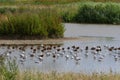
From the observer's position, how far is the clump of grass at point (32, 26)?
23.5m

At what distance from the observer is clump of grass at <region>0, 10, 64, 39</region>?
927 inches

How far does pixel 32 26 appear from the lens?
23.7 m

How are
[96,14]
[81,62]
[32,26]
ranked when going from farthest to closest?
[96,14] < [32,26] < [81,62]

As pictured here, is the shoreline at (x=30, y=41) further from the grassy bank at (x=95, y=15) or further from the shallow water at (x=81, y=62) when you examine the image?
the grassy bank at (x=95, y=15)

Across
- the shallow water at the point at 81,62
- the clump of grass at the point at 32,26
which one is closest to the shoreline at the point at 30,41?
the shallow water at the point at 81,62

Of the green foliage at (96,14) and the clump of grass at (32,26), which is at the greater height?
the clump of grass at (32,26)

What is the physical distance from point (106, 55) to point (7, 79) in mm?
9485

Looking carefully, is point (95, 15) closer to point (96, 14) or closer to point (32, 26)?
point (96, 14)

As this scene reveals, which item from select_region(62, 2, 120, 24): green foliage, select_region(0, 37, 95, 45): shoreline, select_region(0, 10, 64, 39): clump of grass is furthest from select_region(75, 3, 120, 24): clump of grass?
select_region(0, 37, 95, 45): shoreline

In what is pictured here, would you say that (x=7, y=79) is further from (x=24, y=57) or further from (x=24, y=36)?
(x=24, y=36)

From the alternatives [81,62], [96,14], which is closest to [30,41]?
[81,62]

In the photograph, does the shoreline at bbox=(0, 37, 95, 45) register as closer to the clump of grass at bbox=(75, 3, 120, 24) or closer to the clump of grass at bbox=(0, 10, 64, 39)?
the clump of grass at bbox=(0, 10, 64, 39)

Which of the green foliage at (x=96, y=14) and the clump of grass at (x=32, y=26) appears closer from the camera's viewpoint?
the clump of grass at (x=32, y=26)

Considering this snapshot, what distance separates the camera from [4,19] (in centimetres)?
2481
